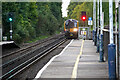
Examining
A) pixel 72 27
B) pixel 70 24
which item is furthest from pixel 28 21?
pixel 72 27

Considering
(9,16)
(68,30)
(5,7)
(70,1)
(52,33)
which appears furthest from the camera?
(70,1)

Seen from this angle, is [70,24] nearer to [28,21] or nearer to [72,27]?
[72,27]

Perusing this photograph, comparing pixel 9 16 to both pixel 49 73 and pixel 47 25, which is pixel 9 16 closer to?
pixel 49 73

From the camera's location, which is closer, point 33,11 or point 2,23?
point 2,23

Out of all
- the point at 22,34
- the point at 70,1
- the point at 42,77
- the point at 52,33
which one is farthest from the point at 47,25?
the point at 42,77

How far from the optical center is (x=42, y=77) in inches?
499

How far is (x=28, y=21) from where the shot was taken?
5528 cm

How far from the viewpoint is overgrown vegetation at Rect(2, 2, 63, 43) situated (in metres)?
36.3

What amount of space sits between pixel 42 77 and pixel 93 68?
3276 millimetres

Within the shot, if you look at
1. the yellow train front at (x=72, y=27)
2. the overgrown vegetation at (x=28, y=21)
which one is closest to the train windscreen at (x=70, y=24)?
the yellow train front at (x=72, y=27)

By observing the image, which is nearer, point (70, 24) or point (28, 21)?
point (70, 24)

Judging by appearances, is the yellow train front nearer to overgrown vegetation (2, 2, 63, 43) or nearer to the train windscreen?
the train windscreen

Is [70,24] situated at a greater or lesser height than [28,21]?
lesser

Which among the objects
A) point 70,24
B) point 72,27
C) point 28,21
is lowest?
point 72,27
